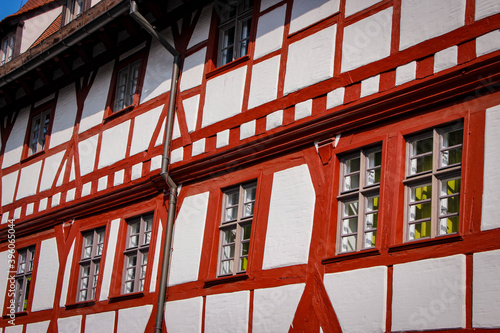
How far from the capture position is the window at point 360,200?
969cm

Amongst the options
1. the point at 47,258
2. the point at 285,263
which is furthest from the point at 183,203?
the point at 47,258

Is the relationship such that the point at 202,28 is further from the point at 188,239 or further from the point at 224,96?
the point at 188,239

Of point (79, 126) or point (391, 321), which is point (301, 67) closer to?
point (391, 321)

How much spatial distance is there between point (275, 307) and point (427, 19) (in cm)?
391

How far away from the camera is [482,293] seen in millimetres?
8039

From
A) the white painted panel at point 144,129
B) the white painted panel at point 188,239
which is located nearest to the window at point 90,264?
the white painted panel at point 144,129

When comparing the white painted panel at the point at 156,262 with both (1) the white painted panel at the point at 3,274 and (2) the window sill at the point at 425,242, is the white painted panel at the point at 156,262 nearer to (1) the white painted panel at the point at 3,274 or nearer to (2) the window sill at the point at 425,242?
(2) the window sill at the point at 425,242

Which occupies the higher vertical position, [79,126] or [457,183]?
[79,126]

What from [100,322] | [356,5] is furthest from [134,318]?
[356,5]

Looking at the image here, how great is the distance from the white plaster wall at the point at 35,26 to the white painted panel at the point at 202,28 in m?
6.74

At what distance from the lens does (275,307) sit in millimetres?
10164

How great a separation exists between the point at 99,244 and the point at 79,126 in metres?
2.68

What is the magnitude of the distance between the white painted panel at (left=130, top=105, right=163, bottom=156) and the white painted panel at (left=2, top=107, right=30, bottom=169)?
14.4ft

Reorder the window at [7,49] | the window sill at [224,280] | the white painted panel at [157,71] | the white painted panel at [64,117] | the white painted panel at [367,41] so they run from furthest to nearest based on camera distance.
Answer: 1. the window at [7,49]
2. the white painted panel at [64,117]
3. the white painted panel at [157,71]
4. the window sill at [224,280]
5. the white painted panel at [367,41]
